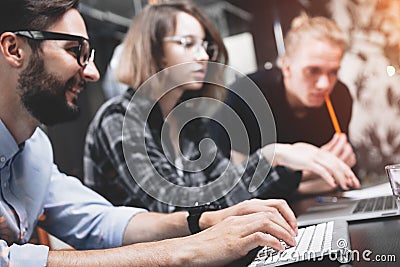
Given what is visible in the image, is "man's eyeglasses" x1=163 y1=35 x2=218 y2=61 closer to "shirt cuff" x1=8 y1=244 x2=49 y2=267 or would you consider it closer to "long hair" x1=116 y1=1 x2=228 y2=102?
"long hair" x1=116 y1=1 x2=228 y2=102

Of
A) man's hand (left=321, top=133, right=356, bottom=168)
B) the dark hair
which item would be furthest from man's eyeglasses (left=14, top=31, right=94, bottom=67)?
man's hand (left=321, top=133, right=356, bottom=168)

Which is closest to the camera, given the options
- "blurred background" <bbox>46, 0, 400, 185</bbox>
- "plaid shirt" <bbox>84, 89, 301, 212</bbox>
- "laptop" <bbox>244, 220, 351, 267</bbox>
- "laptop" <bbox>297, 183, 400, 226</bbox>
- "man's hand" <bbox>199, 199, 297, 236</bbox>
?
"laptop" <bbox>244, 220, 351, 267</bbox>

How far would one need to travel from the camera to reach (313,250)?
95cm

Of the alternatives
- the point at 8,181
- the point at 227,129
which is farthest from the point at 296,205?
the point at 8,181

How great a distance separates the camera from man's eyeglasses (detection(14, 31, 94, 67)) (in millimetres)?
1413

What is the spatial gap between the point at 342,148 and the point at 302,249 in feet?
3.73

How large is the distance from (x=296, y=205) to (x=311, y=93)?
1.63 ft

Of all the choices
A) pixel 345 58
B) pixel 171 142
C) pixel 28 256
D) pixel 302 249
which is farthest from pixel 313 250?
pixel 345 58

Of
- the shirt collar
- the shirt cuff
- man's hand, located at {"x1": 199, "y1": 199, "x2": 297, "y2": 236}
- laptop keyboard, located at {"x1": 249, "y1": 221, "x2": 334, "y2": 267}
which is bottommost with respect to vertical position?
laptop keyboard, located at {"x1": 249, "y1": 221, "x2": 334, "y2": 267}

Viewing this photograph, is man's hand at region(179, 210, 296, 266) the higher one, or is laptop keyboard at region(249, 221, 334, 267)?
man's hand at region(179, 210, 296, 266)

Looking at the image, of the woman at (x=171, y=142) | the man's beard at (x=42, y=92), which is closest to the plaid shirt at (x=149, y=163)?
the woman at (x=171, y=142)

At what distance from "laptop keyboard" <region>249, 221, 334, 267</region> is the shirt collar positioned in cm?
69

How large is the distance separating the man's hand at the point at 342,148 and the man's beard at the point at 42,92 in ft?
3.28

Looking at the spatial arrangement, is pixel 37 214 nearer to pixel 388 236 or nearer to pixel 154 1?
pixel 388 236
